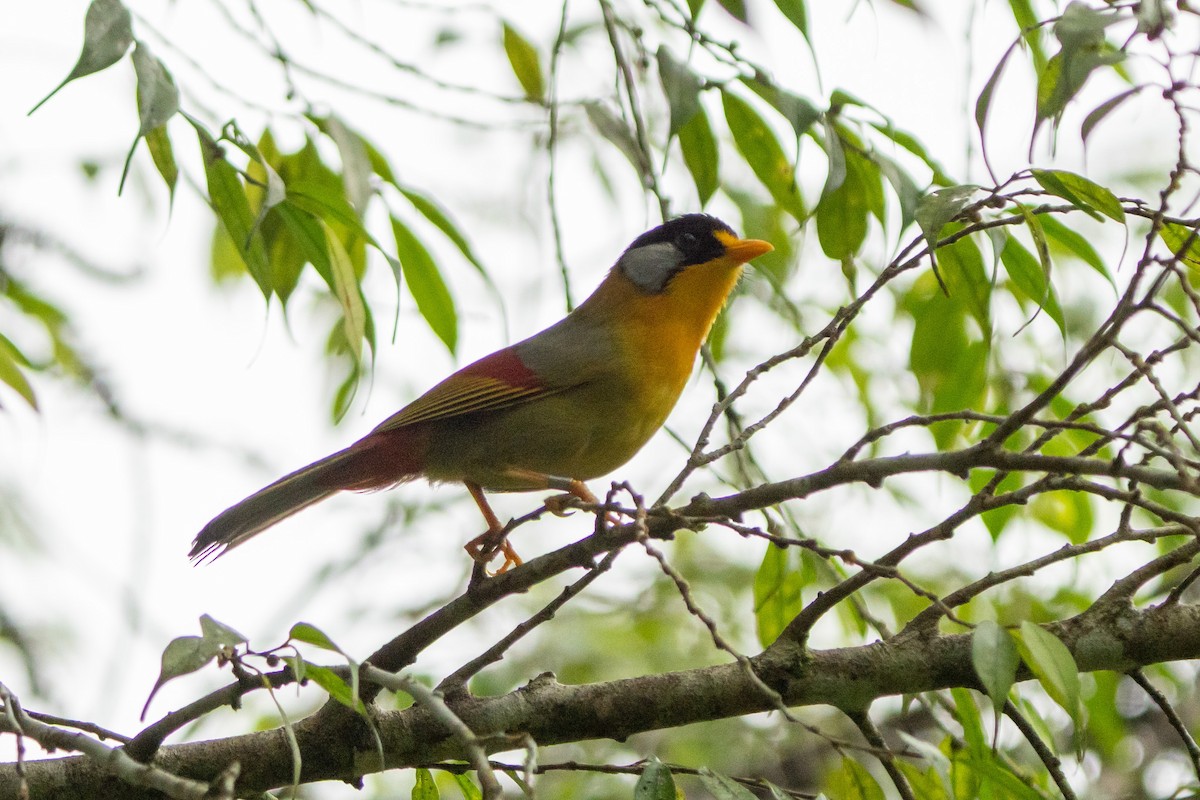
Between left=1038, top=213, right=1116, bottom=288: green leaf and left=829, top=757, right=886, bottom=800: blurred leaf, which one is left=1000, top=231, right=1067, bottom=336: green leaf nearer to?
left=1038, top=213, right=1116, bottom=288: green leaf

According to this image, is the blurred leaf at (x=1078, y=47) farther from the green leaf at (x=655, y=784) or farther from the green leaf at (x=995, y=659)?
the green leaf at (x=655, y=784)

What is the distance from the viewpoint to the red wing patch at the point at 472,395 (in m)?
3.97

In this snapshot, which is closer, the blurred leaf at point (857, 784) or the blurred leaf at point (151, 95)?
the blurred leaf at point (151, 95)

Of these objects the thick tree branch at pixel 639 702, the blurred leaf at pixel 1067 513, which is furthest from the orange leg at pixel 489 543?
the blurred leaf at pixel 1067 513

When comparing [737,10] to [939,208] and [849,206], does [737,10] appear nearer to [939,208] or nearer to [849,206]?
[849,206]

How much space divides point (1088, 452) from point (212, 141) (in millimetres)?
1764

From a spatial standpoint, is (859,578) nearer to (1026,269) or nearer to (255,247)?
(1026,269)

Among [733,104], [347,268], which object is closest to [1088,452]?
[733,104]

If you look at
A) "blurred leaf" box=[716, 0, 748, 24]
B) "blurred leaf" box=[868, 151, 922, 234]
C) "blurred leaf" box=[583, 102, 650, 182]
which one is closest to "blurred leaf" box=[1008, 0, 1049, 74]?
"blurred leaf" box=[868, 151, 922, 234]

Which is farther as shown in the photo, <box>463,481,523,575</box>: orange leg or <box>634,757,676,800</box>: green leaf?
<box>463,481,523,575</box>: orange leg

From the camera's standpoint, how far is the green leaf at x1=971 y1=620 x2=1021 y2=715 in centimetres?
165

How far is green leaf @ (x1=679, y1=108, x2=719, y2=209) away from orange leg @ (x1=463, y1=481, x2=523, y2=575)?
0.95 metres

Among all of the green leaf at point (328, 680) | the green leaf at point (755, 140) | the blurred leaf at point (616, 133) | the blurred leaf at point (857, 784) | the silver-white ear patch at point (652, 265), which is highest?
the silver-white ear patch at point (652, 265)

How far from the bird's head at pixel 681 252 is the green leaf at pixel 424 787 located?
258 centimetres
